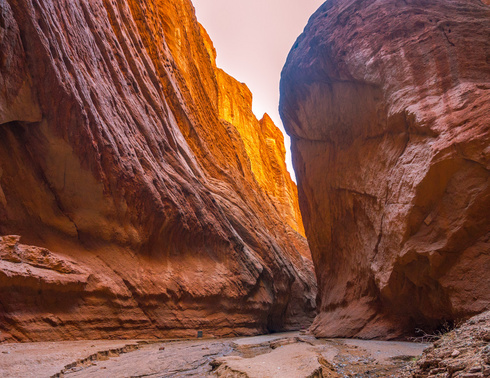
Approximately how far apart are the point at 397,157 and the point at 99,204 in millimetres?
7308

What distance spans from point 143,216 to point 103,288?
2285 millimetres

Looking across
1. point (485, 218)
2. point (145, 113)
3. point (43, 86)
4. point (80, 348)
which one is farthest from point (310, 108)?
point (80, 348)

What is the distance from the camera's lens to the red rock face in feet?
21.3

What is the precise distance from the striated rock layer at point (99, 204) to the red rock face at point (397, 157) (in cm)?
397

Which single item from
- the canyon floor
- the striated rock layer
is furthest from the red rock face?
the striated rock layer

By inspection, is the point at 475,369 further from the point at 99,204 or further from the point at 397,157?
the point at 99,204

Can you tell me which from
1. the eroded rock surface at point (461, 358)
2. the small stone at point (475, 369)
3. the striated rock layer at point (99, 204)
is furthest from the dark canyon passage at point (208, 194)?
the small stone at point (475, 369)

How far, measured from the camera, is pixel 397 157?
26.8ft

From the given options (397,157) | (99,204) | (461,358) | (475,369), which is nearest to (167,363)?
(461,358)

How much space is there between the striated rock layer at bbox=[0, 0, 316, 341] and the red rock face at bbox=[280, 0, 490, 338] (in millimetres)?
3967

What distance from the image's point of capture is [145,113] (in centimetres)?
1066

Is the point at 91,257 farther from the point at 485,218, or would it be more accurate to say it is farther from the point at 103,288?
the point at 485,218

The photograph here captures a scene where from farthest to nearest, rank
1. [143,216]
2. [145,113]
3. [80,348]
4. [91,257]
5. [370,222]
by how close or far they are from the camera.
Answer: [145,113] < [370,222] < [143,216] < [91,257] < [80,348]

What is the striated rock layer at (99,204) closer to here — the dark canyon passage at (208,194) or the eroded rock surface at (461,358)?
the dark canyon passage at (208,194)
